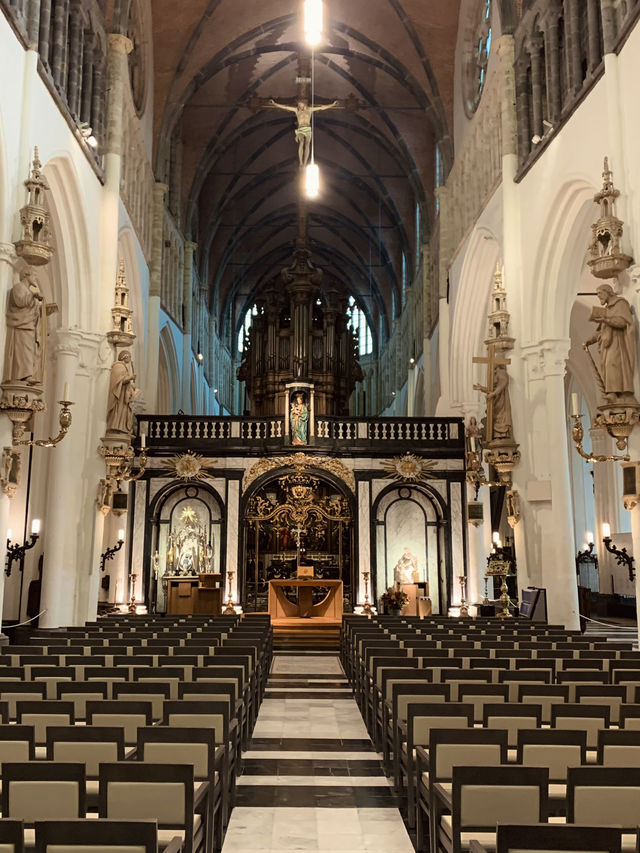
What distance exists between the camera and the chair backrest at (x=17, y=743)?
4.63 metres

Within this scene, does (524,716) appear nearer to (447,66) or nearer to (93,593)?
(93,593)

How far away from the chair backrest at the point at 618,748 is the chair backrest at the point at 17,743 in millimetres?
3118

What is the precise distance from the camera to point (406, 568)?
2241 cm

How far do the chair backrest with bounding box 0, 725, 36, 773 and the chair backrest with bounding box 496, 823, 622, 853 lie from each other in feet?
8.95

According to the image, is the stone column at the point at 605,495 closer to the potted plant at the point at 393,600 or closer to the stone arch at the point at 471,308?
the stone arch at the point at 471,308

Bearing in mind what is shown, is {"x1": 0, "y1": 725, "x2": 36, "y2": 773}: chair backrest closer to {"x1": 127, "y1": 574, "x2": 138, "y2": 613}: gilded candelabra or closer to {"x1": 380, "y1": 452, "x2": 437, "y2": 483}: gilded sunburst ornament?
{"x1": 127, "y1": 574, "x2": 138, "y2": 613}: gilded candelabra

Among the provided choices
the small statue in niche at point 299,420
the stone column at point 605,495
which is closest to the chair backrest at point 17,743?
the small statue in niche at point 299,420

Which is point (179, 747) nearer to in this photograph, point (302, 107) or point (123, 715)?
point (123, 715)

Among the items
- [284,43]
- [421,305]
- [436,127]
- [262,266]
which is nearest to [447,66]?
[436,127]

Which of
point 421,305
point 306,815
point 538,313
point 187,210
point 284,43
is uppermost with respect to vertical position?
→ point 284,43

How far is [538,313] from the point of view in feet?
56.2

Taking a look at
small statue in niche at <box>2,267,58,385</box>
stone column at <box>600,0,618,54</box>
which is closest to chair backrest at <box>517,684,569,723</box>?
small statue in niche at <box>2,267,58,385</box>

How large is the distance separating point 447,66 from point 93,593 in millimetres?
17963

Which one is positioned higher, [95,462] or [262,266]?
[262,266]
